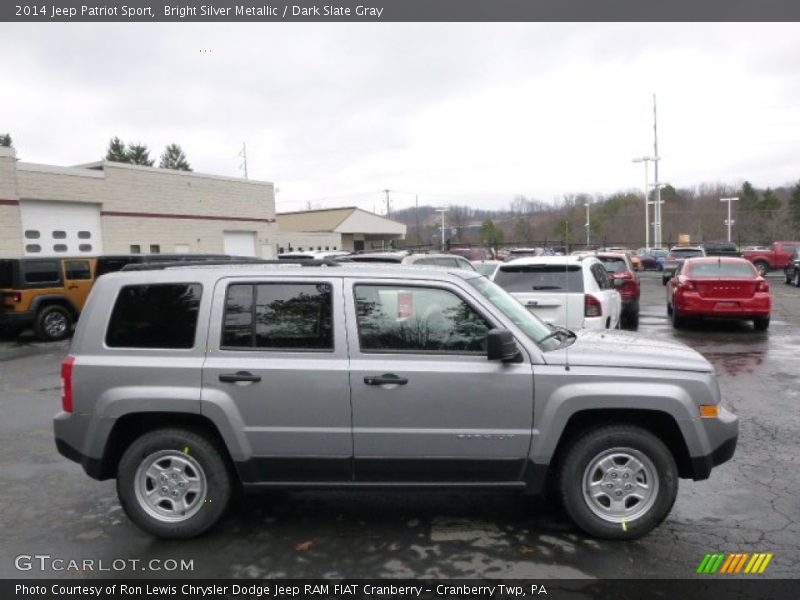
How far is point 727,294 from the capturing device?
12.5m

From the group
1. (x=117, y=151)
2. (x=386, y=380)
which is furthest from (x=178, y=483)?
(x=117, y=151)

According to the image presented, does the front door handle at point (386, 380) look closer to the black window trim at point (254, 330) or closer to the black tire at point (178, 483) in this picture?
the black window trim at point (254, 330)

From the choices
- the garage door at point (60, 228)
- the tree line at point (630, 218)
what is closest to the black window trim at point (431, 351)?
the garage door at point (60, 228)

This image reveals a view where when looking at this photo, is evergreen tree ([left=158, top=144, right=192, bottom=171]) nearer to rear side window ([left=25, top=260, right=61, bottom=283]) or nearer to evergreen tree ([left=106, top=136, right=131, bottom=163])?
evergreen tree ([left=106, top=136, right=131, bottom=163])

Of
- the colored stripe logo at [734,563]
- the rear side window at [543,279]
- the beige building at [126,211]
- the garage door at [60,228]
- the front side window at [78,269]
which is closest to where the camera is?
the colored stripe logo at [734,563]

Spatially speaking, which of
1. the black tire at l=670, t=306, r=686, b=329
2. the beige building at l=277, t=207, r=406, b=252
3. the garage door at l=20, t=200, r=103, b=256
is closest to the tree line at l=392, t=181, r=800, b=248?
the beige building at l=277, t=207, r=406, b=252

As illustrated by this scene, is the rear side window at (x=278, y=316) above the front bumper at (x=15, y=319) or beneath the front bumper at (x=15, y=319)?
above

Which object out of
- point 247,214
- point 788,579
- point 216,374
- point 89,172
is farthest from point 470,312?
point 247,214

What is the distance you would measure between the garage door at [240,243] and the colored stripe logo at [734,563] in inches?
1189

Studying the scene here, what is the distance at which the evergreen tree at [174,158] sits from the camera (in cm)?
7438

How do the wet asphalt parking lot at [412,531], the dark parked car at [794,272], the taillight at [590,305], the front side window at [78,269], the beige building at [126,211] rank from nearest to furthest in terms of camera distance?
the wet asphalt parking lot at [412,531]
the taillight at [590,305]
the front side window at [78,269]
the beige building at [126,211]
the dark parked car at [794,272]

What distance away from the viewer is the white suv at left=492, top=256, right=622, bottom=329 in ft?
28.4

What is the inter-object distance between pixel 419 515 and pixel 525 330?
1565 mm

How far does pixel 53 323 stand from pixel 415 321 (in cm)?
1313
